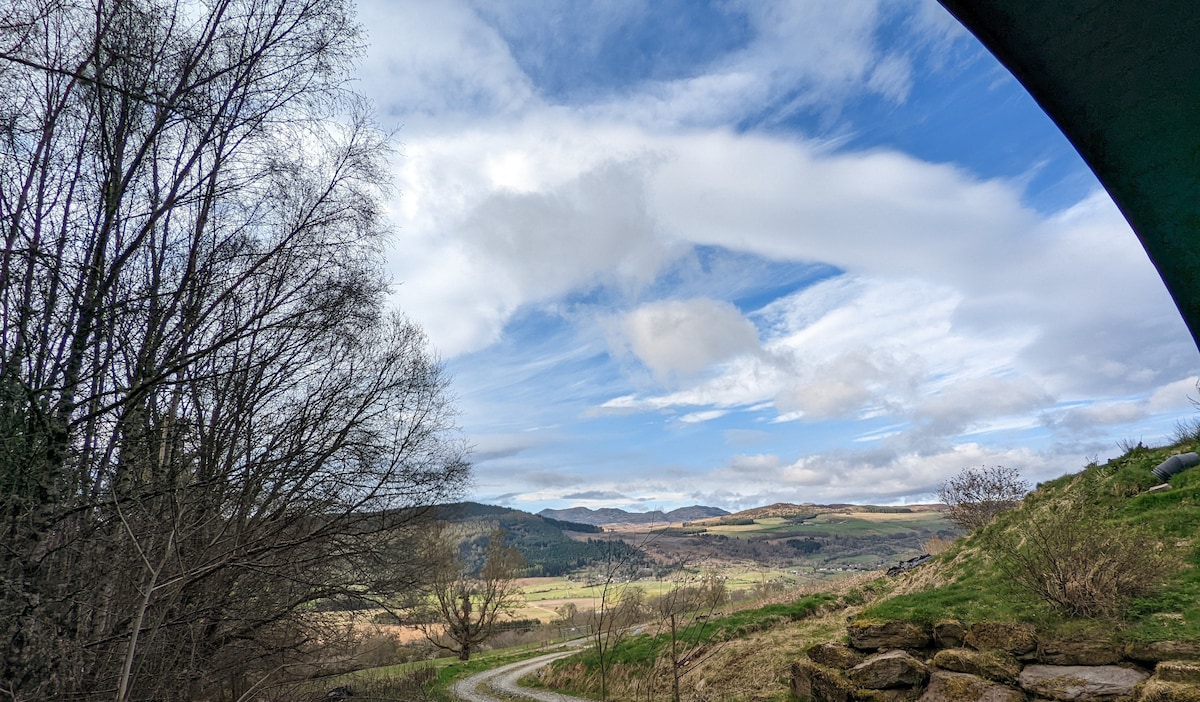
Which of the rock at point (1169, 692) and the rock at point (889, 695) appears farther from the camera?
the rock at point (889, 695)

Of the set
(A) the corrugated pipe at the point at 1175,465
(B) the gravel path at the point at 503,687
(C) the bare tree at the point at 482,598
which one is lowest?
(B) the gravel path at the point at 503,687

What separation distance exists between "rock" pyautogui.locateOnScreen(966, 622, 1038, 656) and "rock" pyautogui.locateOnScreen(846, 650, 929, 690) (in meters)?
0.80

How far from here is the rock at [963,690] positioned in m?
7.16

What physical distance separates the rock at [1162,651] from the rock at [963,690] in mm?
1286

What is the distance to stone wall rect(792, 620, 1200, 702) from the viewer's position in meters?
6.37

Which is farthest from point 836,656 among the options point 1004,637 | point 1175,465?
point 1175,465

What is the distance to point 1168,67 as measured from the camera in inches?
38.7

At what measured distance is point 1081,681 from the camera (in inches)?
267

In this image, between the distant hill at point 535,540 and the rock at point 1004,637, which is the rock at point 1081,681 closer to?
the rock at point 1004,637

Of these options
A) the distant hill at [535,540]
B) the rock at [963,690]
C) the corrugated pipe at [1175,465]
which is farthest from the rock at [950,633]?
the distant hill at [535,540]

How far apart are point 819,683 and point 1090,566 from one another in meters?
4.10

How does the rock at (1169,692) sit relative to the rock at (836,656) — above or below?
above

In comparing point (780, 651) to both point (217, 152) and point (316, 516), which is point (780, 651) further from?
point (217, 152)

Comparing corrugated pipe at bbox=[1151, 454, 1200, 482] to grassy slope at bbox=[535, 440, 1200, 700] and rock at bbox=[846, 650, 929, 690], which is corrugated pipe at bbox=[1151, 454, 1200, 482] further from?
rock at bbox=[846, 650, 929, 690]
